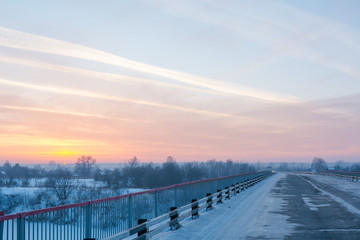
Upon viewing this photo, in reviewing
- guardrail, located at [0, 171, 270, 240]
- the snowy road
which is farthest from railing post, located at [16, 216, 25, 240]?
the snowy road

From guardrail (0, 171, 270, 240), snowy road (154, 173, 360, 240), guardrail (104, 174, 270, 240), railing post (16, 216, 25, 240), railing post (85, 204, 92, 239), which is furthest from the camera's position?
snowy road (154, 173, 360, 240)

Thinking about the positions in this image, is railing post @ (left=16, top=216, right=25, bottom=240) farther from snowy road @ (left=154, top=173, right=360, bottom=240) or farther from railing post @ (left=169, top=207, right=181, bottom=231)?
railing post @ (left=169, top=207, right=181, bottom=231)

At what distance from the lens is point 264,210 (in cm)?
1917

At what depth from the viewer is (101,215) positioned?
10.5m

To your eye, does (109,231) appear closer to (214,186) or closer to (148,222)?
(148,222)

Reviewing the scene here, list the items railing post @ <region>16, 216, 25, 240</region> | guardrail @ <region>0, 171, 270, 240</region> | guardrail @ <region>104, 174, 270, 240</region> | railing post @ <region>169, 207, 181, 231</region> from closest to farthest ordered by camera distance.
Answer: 1. railing post @ <region>16, 216, 25, 240</region>
2. guardrail @ <region>0, 171, 270, 240</region>
3. guardrail @ <region>104, 174, 270, 240</region>
4. railing post @ <region>169, 207, 181, 231</region>

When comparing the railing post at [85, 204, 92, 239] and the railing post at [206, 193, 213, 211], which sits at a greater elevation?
the railing post at [85, 204, 92, 239]

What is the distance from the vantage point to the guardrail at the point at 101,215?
23.7 ft

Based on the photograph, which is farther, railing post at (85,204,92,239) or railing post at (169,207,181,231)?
railing post at (169,207,181,231)

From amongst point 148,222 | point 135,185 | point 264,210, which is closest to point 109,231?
point 148,222

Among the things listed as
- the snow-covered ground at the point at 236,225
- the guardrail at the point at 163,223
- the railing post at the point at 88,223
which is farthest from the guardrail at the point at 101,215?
the snow-covered ground at the point at 236,225

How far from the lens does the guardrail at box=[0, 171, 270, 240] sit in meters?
7.23

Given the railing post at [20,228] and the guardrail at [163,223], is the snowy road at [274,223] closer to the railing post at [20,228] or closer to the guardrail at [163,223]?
the guardrail at [163,223]

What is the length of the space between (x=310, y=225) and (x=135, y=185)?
4032 inches
